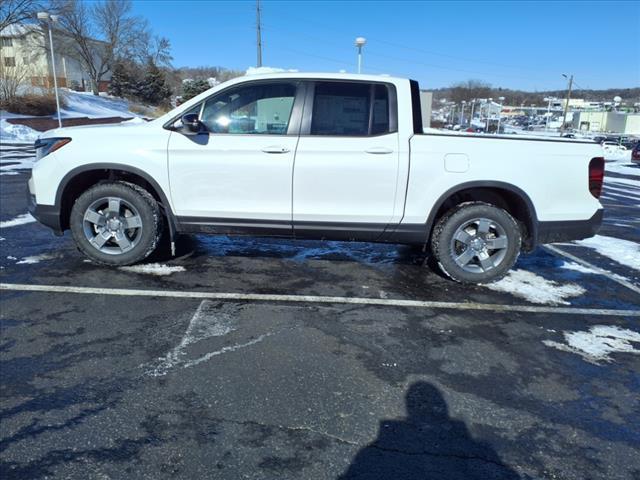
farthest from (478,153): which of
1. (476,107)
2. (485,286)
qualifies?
(476,107)

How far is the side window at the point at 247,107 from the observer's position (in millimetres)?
4676

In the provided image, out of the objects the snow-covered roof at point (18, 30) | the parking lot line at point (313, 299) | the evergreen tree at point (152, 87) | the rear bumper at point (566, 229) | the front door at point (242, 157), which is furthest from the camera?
the evergreen tree at point (152, 87)

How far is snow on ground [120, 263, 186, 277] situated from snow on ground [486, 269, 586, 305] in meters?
Result: 3.26

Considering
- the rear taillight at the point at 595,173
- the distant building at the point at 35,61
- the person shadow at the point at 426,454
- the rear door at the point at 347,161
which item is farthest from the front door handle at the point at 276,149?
the distant building at the point at 35,61

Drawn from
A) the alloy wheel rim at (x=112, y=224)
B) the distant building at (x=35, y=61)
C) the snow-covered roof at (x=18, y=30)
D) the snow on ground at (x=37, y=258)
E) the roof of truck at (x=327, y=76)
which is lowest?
the snow on ground at (x=37, y=258)

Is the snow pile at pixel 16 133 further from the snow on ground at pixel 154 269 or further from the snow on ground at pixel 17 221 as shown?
the snow on ground at pixel 154 269

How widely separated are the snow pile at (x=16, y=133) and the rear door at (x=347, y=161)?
26.1 metres

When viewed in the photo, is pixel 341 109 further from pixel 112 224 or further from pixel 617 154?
pixel 617 154

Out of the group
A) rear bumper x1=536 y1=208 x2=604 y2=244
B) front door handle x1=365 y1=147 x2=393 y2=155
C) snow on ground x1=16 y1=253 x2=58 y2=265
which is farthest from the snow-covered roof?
rear bumper x1=536 y1=208 x2=604 y2=244

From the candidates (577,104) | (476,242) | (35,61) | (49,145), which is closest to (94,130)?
(49,145)

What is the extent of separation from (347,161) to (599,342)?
2.59 m

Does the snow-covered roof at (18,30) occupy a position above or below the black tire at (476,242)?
above

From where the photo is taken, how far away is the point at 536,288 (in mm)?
4914

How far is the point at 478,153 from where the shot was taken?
457 centimetres
